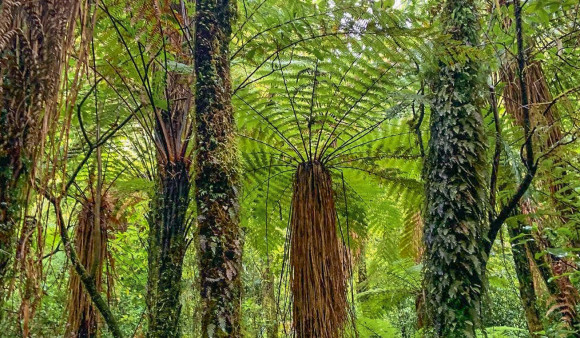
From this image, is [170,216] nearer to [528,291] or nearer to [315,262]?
[315,262]

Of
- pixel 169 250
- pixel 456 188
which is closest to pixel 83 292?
pixel 169 250

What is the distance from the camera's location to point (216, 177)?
1261mm

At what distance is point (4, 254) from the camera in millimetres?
772

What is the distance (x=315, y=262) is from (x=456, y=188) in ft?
2.18

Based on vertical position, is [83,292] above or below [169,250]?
below

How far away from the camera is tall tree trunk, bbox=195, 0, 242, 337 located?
114cm

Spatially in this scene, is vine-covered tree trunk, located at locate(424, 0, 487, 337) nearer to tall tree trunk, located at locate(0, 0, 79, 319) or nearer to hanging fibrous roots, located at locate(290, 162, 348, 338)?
hanging fibrous roots, located at locate(290, 162, 348, 338)

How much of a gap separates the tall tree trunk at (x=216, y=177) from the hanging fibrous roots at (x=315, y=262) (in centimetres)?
54

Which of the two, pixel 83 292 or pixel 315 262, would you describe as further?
pixel 83 292

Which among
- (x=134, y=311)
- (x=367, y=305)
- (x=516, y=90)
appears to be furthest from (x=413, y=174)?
(x=134, y=311)

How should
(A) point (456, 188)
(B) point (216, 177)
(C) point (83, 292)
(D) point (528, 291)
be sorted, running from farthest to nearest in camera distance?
(D) point (528, 291) < (C) point (83, 292) < (A) point (456, 188) < (B) point (216, 177)

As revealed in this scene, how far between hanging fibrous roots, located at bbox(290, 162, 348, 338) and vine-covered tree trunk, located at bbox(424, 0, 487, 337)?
392 millimetres

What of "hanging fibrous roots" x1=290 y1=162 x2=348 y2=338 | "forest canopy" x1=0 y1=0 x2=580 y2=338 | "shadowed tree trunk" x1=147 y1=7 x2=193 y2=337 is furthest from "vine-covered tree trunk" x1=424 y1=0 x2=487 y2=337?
"shadowed tree trunk" x1=147 y1=7 x2=193 y2=337

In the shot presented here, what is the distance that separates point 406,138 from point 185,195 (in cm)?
156
